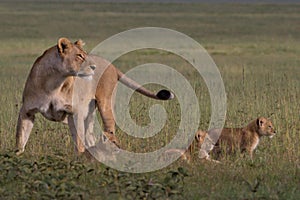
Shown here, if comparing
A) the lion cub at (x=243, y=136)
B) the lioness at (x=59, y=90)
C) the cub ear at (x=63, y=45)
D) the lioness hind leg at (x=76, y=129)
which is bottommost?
the lion cub at (x=243, y=136)

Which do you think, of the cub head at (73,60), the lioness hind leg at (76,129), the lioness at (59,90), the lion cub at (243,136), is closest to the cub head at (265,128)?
the lion cub at (243,136)

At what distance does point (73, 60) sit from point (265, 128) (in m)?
2.23

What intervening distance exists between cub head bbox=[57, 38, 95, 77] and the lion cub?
4.41ft

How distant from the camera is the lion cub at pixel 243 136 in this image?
31.2 ft

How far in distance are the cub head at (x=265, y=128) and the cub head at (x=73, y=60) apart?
200cm

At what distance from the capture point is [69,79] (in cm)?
905

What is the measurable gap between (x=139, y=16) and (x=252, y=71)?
25.0 m

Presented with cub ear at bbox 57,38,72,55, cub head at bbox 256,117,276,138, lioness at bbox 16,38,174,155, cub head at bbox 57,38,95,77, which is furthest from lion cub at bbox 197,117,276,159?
cub ear at bbox 57,38,72,55

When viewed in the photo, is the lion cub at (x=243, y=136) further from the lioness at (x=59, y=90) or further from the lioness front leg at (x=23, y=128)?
the lioness front leg at (x=23, y=128)

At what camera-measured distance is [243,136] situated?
9.82 meters

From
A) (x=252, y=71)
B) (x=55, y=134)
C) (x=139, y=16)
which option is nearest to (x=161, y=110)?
(x=55, y=134)

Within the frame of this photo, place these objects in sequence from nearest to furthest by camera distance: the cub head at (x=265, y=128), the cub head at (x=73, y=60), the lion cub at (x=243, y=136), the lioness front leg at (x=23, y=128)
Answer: the cub head at (x=73, y=60) < the lioness front leg at (x=23, y=128) < the lion cub at (x=243, y=136) < the cub head at (x=265, y=128)

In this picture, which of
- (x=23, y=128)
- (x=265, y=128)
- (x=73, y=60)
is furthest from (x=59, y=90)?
(x=265, y=128)

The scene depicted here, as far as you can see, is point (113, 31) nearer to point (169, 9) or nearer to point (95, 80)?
point (169, 9)
